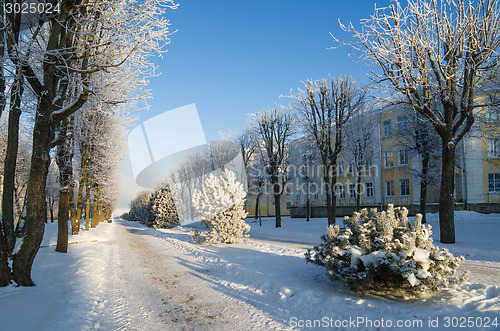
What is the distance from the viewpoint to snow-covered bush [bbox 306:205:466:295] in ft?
16.5

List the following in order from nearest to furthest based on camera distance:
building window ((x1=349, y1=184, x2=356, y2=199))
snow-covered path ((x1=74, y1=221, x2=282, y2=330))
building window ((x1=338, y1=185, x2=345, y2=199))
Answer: snow-covered path ((x1=74, y1=221, x2=282, y2=330))
building window ((x1=349, y1=184, x2=356, y2=199))
building window ((x1=338, y1=185, x2=345, y2=199))

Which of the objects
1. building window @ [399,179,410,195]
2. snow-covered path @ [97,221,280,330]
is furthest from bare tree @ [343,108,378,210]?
snow-covered path @ [97,221,280,330]

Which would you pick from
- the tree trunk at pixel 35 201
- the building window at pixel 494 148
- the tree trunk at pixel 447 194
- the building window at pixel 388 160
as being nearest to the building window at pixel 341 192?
the building window at pixel 388 160

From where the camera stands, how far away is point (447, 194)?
1177cm

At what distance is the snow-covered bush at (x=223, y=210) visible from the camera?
13922mm

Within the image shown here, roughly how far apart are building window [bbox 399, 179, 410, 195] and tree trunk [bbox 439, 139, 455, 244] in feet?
70.2

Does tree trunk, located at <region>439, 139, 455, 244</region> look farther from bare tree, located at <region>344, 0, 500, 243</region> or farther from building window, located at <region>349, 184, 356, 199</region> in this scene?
building window, located at <region>349, 184, 356, 199</region>

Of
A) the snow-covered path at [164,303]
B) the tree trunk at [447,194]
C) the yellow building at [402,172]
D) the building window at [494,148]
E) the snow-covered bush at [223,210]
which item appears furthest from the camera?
the building window at [494,148]

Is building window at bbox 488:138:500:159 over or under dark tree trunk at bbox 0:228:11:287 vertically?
over

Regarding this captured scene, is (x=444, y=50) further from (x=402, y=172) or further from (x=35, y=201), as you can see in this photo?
(x=402, y=172)

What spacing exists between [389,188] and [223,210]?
25.5 m

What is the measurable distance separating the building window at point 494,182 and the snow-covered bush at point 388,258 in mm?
27211

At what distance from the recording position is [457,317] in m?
4.31

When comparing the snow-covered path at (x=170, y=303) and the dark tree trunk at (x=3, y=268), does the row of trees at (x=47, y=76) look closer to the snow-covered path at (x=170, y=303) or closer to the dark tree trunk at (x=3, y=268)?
the dark tree trunk at (x=3, y=268)
